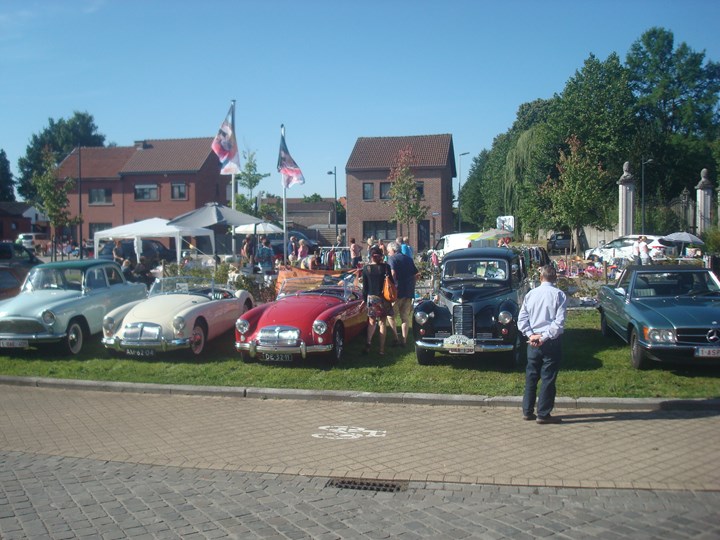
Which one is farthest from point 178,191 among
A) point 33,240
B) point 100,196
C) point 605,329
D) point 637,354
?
point 637,354

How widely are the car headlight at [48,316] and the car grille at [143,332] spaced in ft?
5.19

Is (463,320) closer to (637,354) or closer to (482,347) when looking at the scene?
(482,347)

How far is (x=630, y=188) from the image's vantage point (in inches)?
1185

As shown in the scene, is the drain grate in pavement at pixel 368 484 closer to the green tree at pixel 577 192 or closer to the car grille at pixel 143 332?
the car grille at pixel 143 332

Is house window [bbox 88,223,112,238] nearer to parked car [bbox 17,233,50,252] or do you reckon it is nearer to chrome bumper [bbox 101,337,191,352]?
parked car [bbox 17,233,50,252]

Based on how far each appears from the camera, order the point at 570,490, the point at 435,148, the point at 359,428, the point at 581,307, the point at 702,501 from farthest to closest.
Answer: the point at 435,148, the point at 581,307, the point at 359,428, the point at 570,490, the point at 702,501

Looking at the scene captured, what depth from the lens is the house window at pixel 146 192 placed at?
52938mm

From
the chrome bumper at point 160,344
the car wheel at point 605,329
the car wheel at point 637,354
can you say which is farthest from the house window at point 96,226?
the car wheel at point 637,354

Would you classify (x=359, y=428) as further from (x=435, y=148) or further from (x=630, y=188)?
(x=435, y=148)

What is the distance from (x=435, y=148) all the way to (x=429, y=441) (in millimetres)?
48169

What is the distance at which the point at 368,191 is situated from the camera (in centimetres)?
5350

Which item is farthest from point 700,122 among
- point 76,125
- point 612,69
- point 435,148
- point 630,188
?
point 76,125

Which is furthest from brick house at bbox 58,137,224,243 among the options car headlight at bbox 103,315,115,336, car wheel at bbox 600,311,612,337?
car wheel at bbox 600,311,612,337

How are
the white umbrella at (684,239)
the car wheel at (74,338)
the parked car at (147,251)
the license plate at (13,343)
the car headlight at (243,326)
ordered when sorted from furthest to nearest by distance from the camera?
the parked car at (147,251), the white umbrella at (684,239), the car wheel at (74,338), the license plate at (13,343), the car headlight at (243,326)
